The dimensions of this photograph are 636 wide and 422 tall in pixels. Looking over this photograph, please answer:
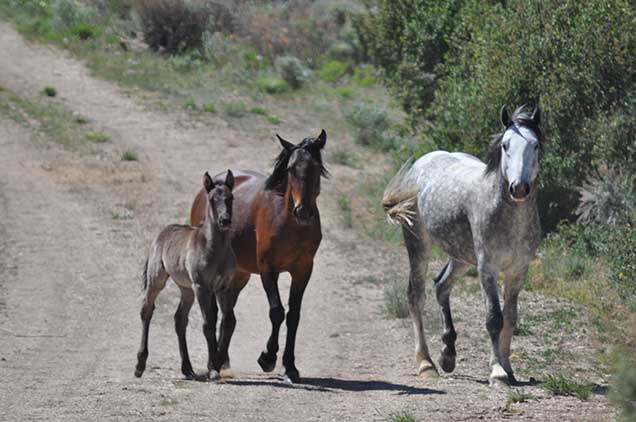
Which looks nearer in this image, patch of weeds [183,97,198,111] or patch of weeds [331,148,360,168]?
patch of weeds [331,148,360,168]

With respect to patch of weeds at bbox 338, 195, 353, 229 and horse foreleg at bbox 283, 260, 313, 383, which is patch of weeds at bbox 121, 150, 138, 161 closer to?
patch of weeds at bbox 338, 195, 353, 229

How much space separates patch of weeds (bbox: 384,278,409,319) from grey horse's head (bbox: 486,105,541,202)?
4421 millimetres

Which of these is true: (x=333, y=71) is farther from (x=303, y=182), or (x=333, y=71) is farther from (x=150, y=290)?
(x=303, y=182)

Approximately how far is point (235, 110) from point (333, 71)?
8.81m

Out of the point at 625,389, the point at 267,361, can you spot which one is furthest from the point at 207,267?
the point at 625,389

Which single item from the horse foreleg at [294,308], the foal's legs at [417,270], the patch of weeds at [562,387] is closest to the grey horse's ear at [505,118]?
the foal's legs at [417,270]

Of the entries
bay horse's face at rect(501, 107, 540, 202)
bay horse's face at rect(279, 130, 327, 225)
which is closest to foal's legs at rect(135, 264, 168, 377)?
bay horse's face at rect(279, 130, 327, 225)

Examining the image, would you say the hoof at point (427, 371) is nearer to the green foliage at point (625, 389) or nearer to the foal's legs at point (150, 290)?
the foal's legs at point (150, 290)

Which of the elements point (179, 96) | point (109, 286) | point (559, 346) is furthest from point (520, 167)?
point (179, 96)

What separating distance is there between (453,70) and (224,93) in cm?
1207

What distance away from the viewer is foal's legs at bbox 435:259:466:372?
422 inches

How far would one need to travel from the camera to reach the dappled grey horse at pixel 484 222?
9.62 metres

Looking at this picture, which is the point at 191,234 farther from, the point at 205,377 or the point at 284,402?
the point at 284,402

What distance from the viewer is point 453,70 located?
19562 millimetres
